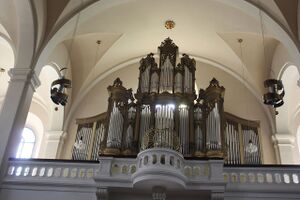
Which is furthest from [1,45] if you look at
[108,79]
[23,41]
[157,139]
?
[157,139]

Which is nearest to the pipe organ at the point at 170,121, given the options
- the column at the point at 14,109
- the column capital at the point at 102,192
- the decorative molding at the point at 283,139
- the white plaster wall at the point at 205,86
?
the decorative molding at the point at 283,139

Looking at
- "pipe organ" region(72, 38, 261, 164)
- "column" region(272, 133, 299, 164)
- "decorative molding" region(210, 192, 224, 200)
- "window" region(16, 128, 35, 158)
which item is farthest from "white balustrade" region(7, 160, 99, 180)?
"column" region(272, 133, 299, 164)

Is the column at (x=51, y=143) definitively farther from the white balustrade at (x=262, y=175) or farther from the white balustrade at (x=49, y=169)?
the white balustrade at (x=262, y=175)

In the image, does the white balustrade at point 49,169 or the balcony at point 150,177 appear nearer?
the balcony at point 150,177

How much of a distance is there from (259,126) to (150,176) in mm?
5055

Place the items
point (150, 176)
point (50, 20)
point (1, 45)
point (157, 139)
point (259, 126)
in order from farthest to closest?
point (1, 45)
point (259, 126)
point (50, 20)
point (157, 139)
point (150, 176)

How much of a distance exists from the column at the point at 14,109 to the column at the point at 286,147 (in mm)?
7081

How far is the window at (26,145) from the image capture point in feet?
46.9

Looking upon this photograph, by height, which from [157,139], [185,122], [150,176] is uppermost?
[185,122]

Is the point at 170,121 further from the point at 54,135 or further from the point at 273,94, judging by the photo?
the point at 54,135

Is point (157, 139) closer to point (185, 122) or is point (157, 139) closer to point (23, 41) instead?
point (185, 122)

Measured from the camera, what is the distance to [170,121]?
10344mm

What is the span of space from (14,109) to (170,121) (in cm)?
382

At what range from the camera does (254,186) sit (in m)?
8.66
